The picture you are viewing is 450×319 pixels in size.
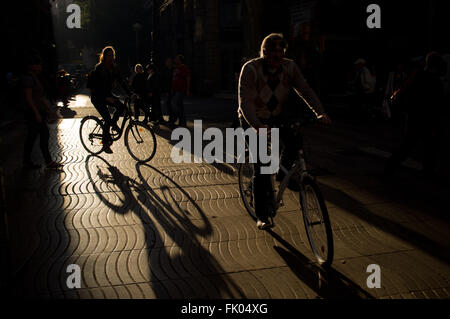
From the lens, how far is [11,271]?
3.83 m

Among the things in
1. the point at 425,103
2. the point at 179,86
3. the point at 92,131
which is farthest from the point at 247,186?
the point at 179,86

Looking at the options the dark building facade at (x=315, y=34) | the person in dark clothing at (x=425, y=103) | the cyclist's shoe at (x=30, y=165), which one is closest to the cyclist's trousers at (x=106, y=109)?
the cyclist's shoe at (x=30, y=165)

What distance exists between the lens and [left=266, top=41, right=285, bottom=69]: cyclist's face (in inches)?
175

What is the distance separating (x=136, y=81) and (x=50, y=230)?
10410 mm

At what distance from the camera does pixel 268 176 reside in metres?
4.89

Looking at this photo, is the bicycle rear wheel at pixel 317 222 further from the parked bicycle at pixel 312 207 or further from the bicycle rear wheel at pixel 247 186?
the bicycle rear wheel at pixel 247 186

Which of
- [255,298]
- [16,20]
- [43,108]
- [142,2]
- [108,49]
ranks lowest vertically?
[255,298]

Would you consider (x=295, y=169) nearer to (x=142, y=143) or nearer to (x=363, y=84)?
(x=142, y=143)

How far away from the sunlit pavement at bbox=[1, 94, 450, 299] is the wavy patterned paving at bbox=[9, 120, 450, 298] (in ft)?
0.04

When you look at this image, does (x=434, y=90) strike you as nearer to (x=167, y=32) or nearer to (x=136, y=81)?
(x=136, y=81)

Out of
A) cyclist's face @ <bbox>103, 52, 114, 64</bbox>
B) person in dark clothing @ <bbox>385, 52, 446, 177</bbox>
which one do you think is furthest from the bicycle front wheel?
person in dark clothing @ <bbox>385, 52, 446, 177</bbox>

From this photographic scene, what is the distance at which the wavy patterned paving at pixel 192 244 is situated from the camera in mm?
3795
